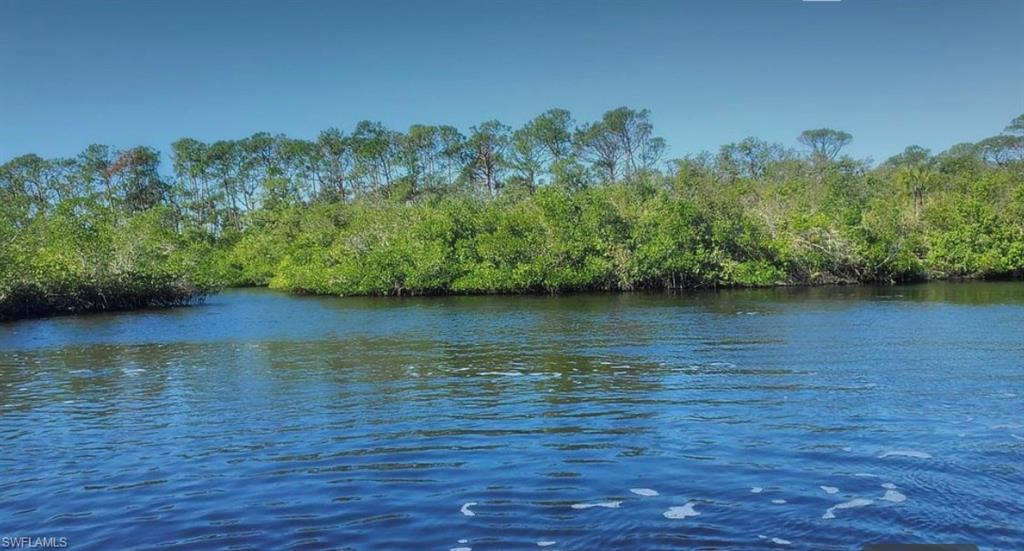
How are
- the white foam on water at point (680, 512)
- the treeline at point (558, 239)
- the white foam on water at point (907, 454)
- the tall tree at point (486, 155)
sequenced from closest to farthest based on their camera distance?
1. the white foam on water at point (680, 512)
2. the white foam on water at point (907, 454)
3. the treeline at point (558, 239)
4. the tall tree at point (486, 155)

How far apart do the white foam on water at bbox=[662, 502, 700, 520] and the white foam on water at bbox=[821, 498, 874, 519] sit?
1331 millimetres

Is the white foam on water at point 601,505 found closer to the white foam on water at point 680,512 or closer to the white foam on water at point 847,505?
the white foam on water at point 680,512

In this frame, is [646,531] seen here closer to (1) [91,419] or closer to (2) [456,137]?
(1) [91,419]

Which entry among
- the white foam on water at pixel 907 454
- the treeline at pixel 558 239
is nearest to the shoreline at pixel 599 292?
the treeline at pixel 558 239

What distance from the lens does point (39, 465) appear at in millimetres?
10594

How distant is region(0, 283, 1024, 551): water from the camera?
25.4ft

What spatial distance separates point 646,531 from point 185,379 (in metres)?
14.1

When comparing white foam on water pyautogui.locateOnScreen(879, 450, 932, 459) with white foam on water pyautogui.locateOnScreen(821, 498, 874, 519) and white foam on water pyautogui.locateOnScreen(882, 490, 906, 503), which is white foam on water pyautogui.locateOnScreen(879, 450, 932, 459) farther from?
white foam on water pyautogui.locateOnScreen(821, 498, 874, 519)

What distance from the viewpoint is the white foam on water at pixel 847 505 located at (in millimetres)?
7789

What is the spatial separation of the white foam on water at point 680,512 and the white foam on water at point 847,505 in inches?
52.4

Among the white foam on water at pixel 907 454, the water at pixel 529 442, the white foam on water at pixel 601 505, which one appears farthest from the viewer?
the white foam on water at pixel 907 454

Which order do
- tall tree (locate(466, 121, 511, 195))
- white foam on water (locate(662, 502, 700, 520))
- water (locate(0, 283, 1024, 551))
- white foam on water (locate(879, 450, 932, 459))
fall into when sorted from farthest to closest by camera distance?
tall tree (locate(466, 121, 511, 195)) → white foam on water (locate(879, 450, 932, 459)) → white foam on water (locate(662, 502, 700, 520)) → water (locate(0, 283, 1024, 551))

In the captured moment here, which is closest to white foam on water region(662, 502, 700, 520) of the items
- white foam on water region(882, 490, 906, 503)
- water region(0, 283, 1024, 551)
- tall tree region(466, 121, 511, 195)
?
water region(0, 283, 1024, 551)

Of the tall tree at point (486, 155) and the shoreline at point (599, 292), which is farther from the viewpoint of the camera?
the tall tree at point (486, 155)
